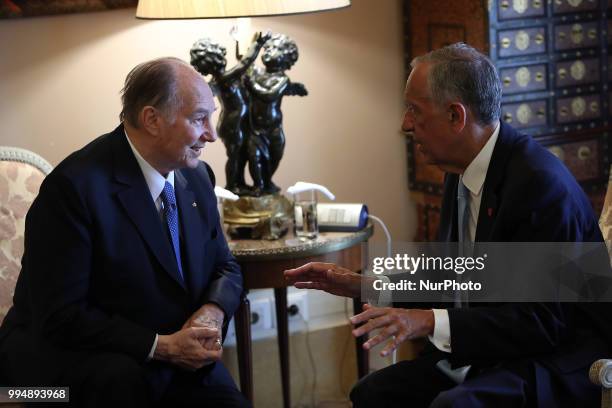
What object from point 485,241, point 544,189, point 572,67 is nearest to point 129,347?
point 485,241

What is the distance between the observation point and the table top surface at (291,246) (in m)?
2.82

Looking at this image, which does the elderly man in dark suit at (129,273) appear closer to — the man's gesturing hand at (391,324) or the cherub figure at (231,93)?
the man's gesturing hand at (391,324)

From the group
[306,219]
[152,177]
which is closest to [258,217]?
[306,219]

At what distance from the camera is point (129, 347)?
2162mm

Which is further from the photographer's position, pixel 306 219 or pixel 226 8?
pixel 306 219

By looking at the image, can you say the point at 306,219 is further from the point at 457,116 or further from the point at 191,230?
the point at 457,116

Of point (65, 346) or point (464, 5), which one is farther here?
point (464, 5)

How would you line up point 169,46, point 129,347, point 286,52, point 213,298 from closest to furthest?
point 129,347 < point 213,298 < point 286,52 < point 169,46

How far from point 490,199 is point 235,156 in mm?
1117

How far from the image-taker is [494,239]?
6.75 feet

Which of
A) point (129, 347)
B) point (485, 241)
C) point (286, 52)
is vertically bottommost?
point (129, 347)

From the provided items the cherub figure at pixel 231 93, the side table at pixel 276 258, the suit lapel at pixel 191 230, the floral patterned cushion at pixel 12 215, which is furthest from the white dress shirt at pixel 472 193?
the floral patterned cushion at pixel 12 215

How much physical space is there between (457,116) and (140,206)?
2.49 feet

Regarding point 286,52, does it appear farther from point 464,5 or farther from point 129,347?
point 129,347
